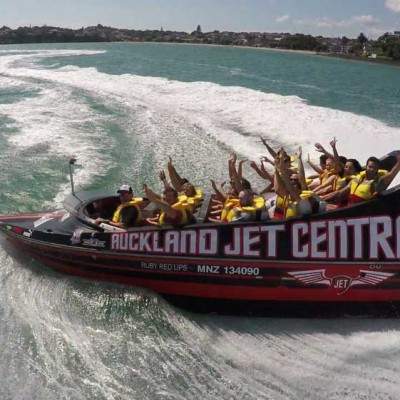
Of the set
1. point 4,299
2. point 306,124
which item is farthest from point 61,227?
point 306,124

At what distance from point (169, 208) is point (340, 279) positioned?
1824 mm

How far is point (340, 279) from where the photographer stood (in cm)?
A: 477

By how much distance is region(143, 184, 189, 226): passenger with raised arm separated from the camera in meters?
5.09

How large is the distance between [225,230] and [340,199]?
1303 mm

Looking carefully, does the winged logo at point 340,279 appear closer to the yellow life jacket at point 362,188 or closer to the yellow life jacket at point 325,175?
the yellow life jacket at point 362,188

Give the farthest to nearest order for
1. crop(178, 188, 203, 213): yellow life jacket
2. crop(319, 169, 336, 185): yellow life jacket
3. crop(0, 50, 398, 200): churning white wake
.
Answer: crop(0, 50, 398, 200): churning white wake < crop(319, 169, 336, 185): yellow life jacket < crop(178, 188, 203, 213): yellow life jacket

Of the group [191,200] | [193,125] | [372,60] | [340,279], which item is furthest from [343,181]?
[372,60]

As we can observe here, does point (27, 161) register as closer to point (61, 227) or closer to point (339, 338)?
point (61, 227)

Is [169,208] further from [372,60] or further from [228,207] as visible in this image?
[372,60]

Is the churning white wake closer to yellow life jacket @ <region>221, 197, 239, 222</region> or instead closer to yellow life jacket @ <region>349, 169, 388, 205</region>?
yellow life jacket @ <region>221, 197, 239, 222</region>

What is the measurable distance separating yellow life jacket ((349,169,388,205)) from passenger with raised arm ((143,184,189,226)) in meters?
1.69

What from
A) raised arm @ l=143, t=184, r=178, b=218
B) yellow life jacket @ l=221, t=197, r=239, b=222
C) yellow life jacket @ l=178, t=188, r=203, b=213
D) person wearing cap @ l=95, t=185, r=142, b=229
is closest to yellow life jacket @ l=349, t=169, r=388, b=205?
yellow life jacket @ l=221, t=197, r=239, b=222

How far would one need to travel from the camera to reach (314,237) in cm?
472

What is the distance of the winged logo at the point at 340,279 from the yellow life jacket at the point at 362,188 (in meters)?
0.69
